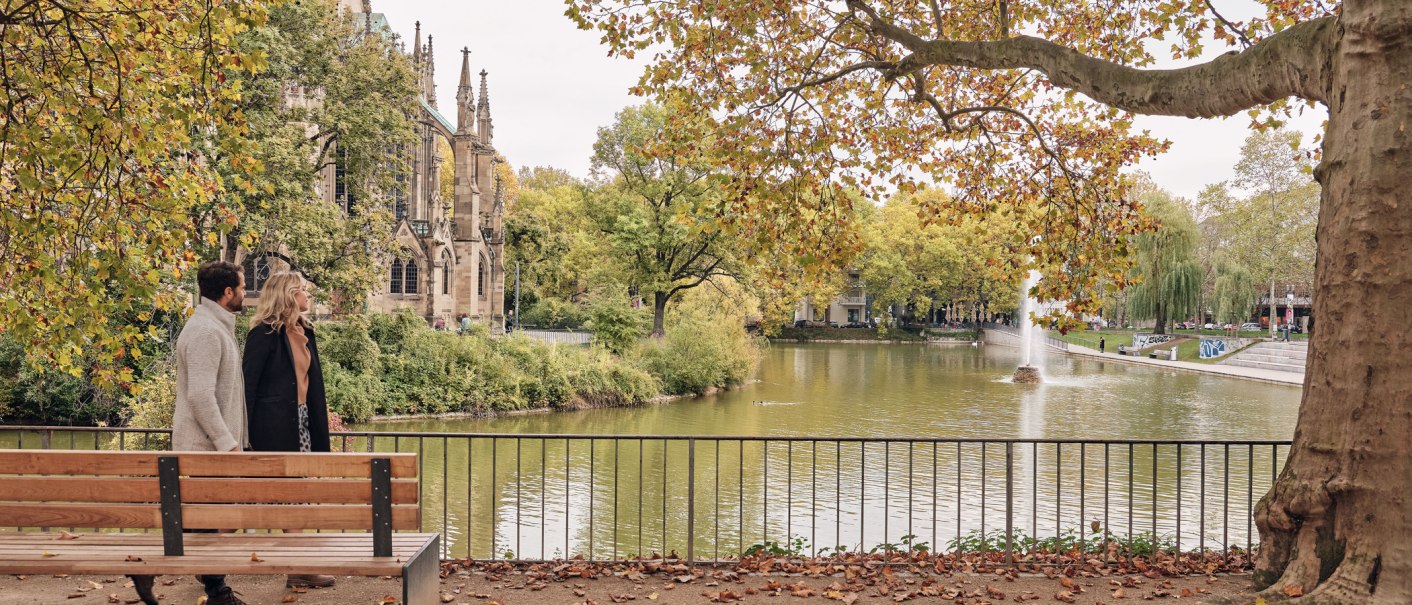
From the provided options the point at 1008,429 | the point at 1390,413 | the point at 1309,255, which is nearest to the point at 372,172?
A: the point at 1008,429

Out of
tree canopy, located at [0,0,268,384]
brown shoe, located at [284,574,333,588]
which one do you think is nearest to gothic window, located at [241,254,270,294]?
tree canopy, located at [0,0,268,384]

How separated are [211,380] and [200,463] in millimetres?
674

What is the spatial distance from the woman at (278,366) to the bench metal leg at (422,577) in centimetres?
107

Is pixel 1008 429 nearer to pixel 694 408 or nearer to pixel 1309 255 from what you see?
pixel 694 408

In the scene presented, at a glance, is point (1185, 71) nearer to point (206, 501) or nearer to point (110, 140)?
point (206, 501)

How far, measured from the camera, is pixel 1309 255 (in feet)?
186

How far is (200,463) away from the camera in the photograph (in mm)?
4676

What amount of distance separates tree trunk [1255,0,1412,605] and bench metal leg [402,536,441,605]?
177 inches

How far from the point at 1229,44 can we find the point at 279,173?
20673 millimetres

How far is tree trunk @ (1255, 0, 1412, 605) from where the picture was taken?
4980 mm

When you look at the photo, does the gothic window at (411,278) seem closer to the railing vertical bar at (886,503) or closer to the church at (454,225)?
the church at (454,225)

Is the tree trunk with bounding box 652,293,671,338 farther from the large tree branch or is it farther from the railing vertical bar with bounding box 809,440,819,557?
the large tree branch

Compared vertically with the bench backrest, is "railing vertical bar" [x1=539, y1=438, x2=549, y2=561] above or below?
below

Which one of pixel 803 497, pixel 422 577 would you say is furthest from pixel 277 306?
pixel 803 497
